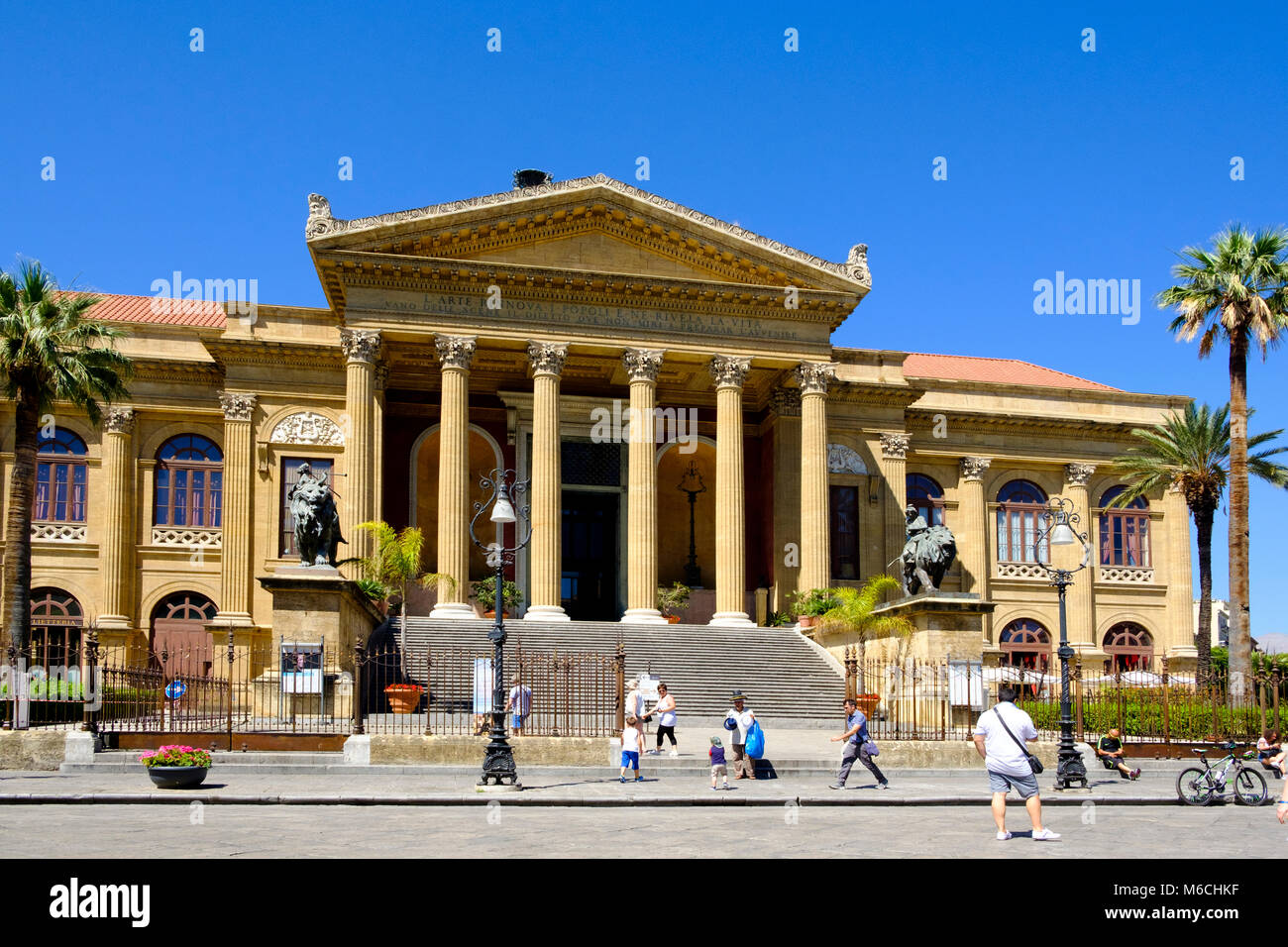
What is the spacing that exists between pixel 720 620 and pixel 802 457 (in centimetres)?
579

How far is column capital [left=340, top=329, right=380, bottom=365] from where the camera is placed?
37475 millimetres

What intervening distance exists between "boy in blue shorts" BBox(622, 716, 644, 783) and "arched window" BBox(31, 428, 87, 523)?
25986 millimetres

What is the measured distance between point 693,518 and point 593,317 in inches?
390

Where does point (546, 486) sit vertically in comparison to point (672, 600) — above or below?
above

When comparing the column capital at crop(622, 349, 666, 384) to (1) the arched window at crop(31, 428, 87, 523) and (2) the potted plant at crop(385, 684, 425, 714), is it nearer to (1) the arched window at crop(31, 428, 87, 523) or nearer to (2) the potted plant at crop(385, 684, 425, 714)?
(2) the potted plant at crop(385, 684, 425, 714)

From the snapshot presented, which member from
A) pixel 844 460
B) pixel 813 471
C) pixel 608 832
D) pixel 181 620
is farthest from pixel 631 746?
pixel 844 460

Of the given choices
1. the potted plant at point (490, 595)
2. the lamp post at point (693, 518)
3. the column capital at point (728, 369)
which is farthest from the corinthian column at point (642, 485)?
the lamp post at point (693, 518)

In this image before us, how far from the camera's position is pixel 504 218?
38562 millimetres

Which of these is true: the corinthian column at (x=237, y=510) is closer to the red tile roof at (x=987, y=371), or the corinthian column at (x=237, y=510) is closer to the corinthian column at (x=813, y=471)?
the corinthian column at (x=813, y=471)

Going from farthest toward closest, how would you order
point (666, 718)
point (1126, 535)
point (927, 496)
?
point (1126, 535) < point (927, 496) < point (666, 718)

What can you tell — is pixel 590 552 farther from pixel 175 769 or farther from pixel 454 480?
pixel 175 769

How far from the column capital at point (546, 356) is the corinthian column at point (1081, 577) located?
20.0m

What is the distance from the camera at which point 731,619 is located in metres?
38.0

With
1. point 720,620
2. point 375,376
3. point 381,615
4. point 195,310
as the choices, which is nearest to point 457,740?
point 381,615
